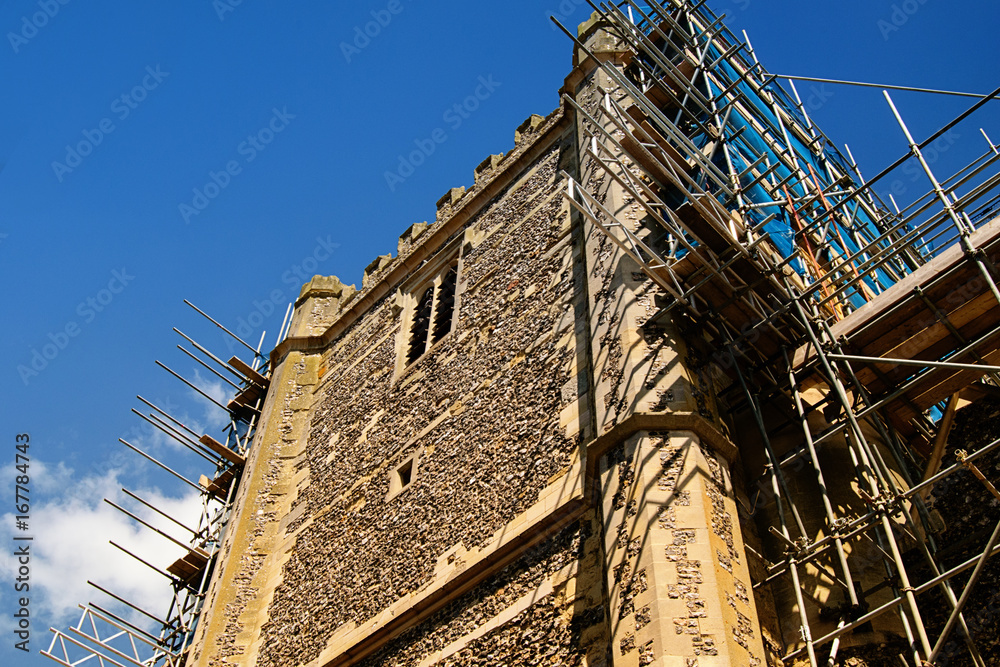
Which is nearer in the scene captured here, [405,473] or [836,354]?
[836,354]

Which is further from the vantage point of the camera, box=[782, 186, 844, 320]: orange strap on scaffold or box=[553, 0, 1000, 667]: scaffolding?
box=[782, 186, 844, 320]: orange strap on scaffold

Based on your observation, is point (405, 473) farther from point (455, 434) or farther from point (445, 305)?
point (445, 305)

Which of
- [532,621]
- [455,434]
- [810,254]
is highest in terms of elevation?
[810,254]

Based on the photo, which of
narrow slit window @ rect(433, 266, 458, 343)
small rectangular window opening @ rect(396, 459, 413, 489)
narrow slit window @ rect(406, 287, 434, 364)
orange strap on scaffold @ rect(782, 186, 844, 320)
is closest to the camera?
orange strap on scaffold @ rect(782, 186, 844, 320)

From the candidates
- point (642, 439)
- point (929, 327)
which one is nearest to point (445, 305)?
point (642, 439)

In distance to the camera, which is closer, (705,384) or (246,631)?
(705,384)

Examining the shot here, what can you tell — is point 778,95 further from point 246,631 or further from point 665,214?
point 246,631

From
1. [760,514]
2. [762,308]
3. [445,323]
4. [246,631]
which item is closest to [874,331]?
[762,308]

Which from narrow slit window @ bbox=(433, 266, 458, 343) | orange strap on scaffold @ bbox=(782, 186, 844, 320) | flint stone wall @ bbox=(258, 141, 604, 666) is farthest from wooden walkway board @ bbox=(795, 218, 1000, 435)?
narrow slit window @ bbox=(433, 266, 458, 343)

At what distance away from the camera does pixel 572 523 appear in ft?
27.6

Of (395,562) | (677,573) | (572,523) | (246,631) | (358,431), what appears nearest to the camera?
(677,573)

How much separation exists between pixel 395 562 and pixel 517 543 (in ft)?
6.96

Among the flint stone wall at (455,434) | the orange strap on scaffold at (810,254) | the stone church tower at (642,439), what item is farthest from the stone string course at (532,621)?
the orange strap on scaffold at (810,254)

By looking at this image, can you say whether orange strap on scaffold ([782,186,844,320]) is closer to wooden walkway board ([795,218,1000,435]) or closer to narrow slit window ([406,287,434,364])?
wooden walkway board ([795,218,1000,435])
